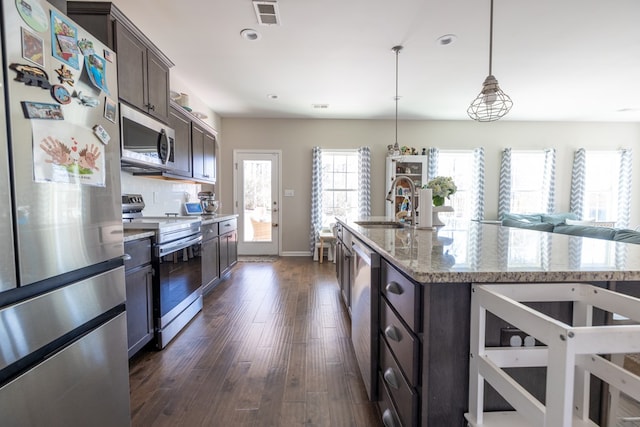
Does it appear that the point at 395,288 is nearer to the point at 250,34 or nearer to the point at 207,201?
the point at 250,34

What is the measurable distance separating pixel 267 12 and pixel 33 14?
190 cm

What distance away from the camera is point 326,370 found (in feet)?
6.07

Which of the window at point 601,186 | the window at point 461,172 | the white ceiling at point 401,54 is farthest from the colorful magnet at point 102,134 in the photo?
the window at point 601,186

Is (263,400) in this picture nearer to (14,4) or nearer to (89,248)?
(89,248)

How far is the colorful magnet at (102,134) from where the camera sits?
1116 mm

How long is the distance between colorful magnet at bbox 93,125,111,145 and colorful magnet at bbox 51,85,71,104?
→ 0.14 m

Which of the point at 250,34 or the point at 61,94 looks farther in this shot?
the point at 250,34

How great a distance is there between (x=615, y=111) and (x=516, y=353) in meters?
6.82

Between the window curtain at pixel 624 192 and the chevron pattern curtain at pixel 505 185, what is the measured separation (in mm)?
2298

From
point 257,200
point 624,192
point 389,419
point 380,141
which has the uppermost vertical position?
point 380,141

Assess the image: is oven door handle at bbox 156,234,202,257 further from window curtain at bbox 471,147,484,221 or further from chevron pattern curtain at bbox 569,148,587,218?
chevron pattern curtain at bbox 569,148,587,218

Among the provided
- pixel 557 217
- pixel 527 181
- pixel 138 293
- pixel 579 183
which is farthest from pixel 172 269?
pixel 579 183

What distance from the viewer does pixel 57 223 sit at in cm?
95

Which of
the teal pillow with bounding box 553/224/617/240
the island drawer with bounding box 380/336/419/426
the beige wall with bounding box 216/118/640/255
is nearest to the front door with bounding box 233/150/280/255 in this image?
the beige wall with bounding box 216/118/640/255
